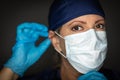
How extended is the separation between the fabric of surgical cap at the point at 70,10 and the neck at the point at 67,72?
28cm

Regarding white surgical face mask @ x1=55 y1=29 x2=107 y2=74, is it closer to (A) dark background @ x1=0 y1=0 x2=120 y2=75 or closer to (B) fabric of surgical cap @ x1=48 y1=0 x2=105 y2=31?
(B) fabric of surgical cap @ x1=48 y1=0 x2=105 y2=31

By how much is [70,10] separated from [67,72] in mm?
471

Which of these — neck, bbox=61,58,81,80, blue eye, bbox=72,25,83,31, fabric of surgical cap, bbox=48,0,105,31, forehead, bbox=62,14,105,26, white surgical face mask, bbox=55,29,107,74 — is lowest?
neck, bbox=61,58,81,80

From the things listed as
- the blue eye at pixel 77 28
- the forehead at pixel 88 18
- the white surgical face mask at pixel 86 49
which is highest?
the forehead at pixel 88 18

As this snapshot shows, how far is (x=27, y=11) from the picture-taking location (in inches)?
95.2

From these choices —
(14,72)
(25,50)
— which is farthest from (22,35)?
(14,72)

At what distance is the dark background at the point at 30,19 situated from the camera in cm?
239

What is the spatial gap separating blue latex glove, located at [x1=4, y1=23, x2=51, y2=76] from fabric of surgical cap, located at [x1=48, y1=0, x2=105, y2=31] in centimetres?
15

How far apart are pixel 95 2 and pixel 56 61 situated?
1.93 ft

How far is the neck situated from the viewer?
200 centimetres

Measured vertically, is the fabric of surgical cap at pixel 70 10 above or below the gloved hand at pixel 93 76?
above

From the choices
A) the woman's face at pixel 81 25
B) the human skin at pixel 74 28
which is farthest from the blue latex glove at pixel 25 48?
the woman's face at pixel 81 25

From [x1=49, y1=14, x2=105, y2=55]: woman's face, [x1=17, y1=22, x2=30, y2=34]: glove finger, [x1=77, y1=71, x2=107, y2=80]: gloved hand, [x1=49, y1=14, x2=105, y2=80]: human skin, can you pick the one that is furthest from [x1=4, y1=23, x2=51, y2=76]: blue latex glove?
[x1=77, y1=71, x2=107, y2=80]: gloved hand

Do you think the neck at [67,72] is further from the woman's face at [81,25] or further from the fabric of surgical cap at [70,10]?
the fabric of surgical cap at [70,10]
